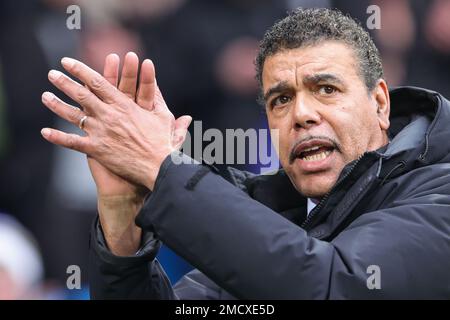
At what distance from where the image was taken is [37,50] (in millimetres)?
4031

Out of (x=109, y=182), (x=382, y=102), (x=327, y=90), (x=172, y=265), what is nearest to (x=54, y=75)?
(x=109, y=182)

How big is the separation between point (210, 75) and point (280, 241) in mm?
2496

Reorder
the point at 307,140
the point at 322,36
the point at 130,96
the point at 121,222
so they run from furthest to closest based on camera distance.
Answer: the point at 322,36 → the point at 307,140 → the point at 121,222 → the point at 130,96

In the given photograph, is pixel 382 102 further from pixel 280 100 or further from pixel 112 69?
pixel 112 69

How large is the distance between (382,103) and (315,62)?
1.08 feet

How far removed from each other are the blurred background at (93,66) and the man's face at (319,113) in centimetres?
137

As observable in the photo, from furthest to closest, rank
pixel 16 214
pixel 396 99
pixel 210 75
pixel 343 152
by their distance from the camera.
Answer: pixel 210 75 < pixel 16 214 < pixel 396 99 < pixel 343 152

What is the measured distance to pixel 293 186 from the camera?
278 cm

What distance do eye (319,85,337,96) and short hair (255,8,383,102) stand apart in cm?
14

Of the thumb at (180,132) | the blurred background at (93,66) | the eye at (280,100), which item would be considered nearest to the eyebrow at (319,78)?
the eye at (280,100)

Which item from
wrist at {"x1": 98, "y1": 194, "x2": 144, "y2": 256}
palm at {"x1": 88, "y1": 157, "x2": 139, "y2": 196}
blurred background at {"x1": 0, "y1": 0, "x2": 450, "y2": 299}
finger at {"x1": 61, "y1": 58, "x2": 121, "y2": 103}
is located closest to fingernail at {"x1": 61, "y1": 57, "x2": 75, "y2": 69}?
finger at {"x1": 61, "y1": 58, "x2": 121, "y2": 103}

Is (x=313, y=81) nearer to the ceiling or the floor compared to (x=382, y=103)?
nearer to the ceiling
